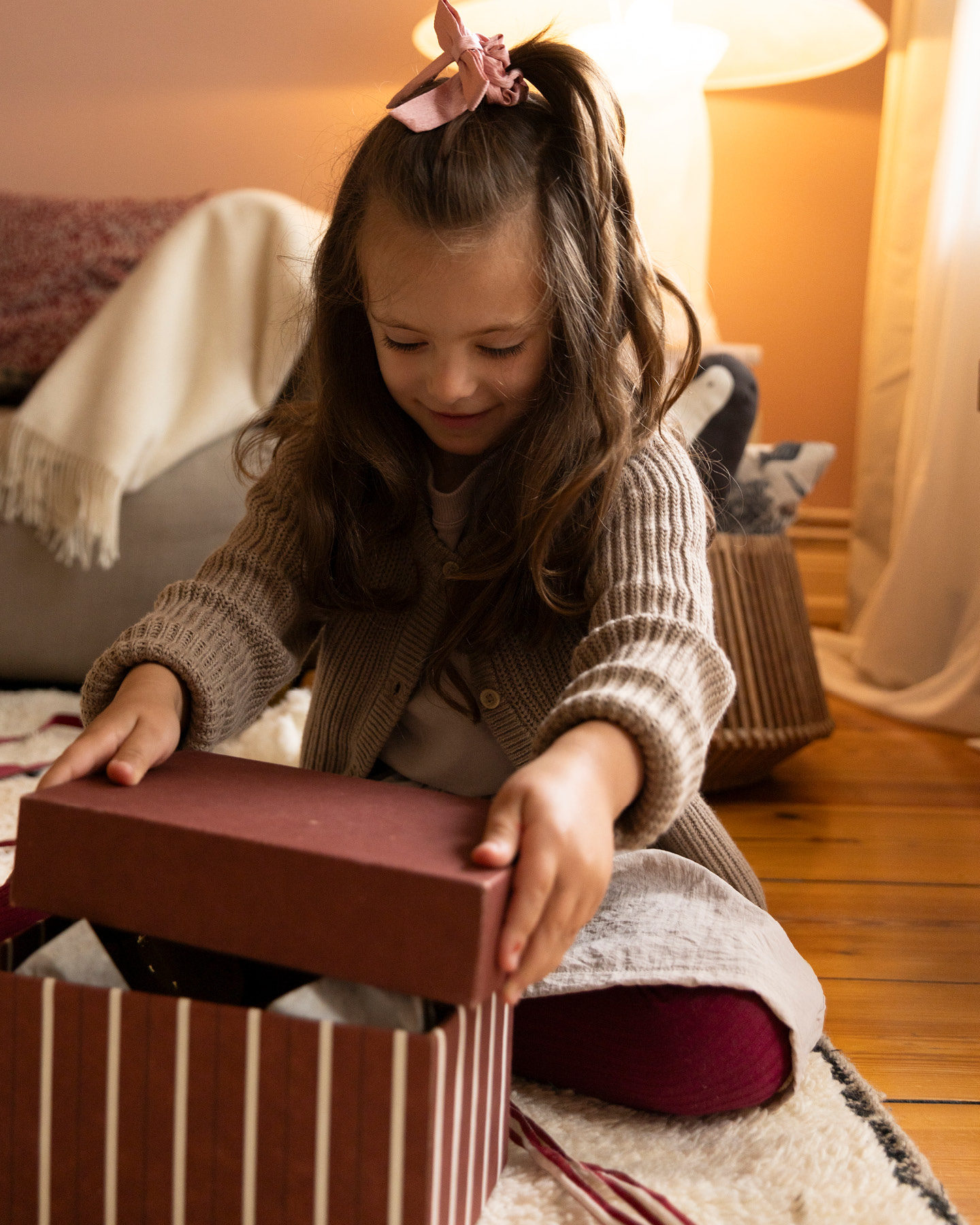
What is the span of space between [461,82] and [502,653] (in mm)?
366

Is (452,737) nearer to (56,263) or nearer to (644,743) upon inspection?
(644,743)

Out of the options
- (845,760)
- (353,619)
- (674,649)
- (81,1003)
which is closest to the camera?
(81,1003)

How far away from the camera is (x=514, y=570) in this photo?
76 centimetres

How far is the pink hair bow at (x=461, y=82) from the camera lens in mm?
699

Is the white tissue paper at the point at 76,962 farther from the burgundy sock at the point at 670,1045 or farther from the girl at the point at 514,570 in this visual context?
the burgundy sock at the point at 670,1045

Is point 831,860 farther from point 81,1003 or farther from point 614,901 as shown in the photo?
point 81,1003

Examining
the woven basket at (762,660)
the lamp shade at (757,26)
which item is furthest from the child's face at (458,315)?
the lamp shade at (757,26)

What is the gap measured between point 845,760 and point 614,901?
860mm

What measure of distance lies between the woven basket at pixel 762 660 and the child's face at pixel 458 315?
2.02 ft

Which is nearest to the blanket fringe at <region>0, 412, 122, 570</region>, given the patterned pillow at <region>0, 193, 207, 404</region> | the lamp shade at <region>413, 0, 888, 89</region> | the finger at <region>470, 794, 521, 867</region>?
the patterned pillow at <region>0, 193, 207, 404</region>

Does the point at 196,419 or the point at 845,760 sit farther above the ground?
→ the point at 196,419

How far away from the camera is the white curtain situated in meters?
1.66

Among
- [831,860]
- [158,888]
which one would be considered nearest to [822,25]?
[831,860]

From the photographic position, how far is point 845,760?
4.96 ft
